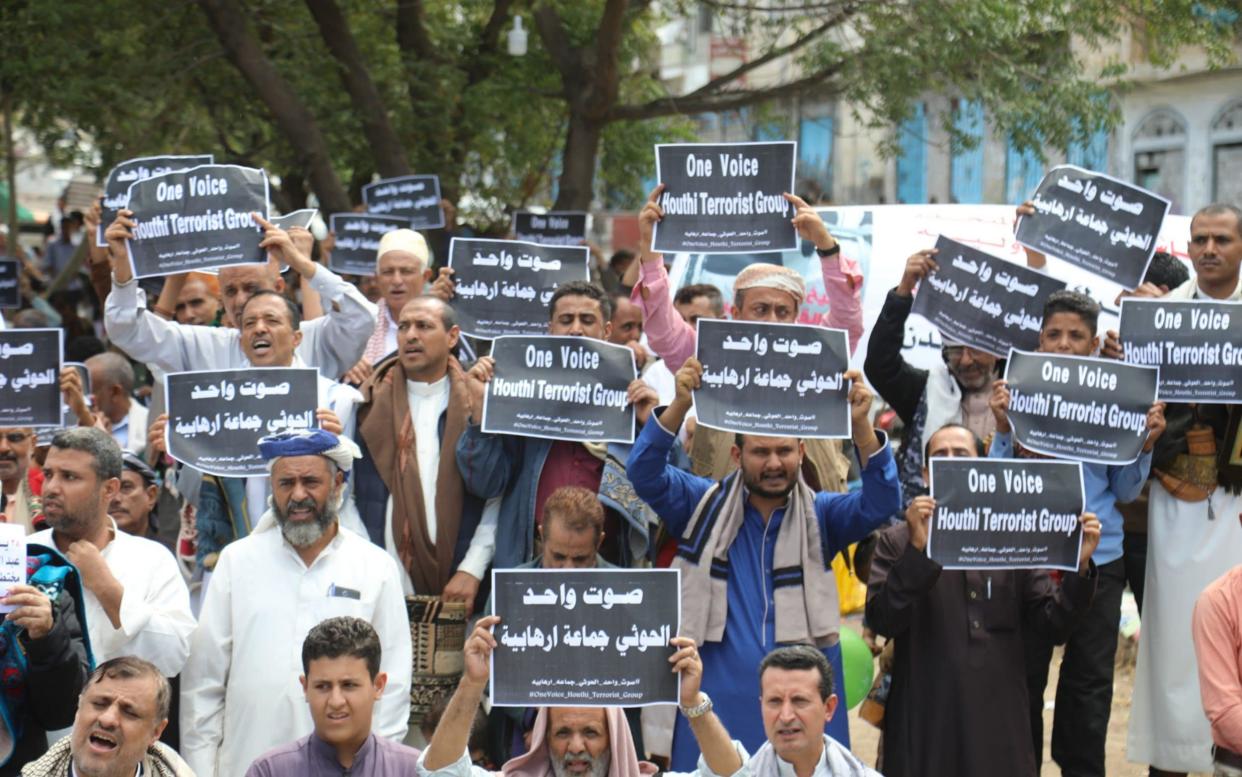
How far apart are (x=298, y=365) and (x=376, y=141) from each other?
691cm

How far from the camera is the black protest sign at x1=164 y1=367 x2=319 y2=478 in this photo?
690cm

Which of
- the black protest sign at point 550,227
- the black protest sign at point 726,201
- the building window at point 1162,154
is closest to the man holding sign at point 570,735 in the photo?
the black protest sign at point 726,201

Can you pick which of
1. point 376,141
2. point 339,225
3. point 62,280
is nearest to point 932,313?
point 339,225

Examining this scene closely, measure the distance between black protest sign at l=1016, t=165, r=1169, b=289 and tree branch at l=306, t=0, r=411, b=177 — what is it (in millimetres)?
7238

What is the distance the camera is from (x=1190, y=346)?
7098 millimetres

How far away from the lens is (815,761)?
18.7ft

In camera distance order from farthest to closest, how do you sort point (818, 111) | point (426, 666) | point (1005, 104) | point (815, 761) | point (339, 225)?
point (818, 111) < point (1005, 104) < point (339, 225) < point (426, 666) < point (815, 761)

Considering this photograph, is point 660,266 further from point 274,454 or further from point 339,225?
point 339,225

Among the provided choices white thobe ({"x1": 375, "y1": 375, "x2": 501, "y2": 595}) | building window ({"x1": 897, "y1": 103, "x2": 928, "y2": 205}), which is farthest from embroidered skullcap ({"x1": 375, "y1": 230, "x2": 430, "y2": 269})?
building window ({"x1": 897, "y1": 103, "x2": 928, "y2": 205})

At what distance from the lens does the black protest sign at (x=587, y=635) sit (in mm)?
5590

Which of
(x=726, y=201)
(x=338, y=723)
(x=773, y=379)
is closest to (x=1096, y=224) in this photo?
(x=726, y=201)

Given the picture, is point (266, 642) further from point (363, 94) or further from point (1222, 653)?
point (363, 94)

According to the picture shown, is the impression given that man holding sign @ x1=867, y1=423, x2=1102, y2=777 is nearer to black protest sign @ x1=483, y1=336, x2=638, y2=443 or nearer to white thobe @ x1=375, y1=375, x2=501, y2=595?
black protest sign @ x1=483, y1=336, x2=638, y2=443

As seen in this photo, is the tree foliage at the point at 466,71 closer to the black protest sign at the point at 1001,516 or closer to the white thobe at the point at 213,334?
the white thobe at the point at 213,334
